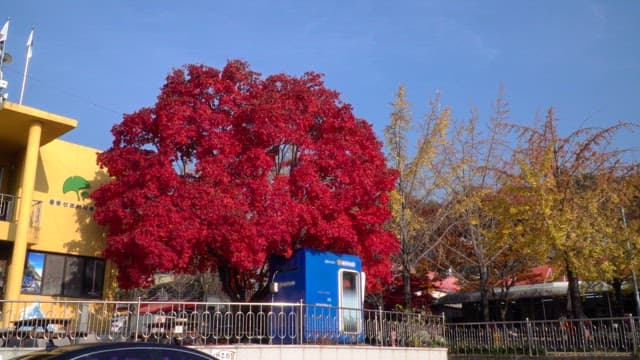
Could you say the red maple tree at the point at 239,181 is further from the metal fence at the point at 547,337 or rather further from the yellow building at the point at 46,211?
the metal fence at the point at 547,337

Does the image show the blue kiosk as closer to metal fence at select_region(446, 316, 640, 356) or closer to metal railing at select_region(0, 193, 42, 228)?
metal fence at select_region(446, 316, 640, 356)

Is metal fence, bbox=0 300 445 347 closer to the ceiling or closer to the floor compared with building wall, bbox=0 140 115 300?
closer to the floor

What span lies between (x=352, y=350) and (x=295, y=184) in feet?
16.4

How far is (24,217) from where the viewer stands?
1548 cm

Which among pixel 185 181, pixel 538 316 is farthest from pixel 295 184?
pixel 538 316

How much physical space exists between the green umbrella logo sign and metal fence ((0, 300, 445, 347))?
12.9 feet

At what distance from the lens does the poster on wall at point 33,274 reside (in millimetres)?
16661

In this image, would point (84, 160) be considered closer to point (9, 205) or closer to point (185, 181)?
point (9, 205)

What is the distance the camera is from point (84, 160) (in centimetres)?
1897

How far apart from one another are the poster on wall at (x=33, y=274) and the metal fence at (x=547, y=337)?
45.8 ft

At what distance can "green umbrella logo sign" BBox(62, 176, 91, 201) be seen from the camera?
59.8ft

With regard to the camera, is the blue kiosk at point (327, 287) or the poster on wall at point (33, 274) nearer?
the blue kiosk at point (327, 287)

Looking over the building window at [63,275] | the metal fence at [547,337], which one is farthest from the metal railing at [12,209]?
the metal fence at [547,337]

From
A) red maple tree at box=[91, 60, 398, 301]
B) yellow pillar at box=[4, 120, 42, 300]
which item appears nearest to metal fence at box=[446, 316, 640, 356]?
red maple tree at box=[91, 60, 398, 301]
